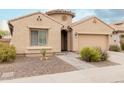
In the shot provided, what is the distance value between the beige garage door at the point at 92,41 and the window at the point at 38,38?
14.2ft

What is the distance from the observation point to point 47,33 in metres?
20.0

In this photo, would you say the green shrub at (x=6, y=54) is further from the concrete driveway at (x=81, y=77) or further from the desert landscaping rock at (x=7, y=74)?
the concrete driveway at (x=81, y=77)

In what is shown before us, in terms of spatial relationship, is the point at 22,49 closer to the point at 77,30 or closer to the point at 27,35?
the point at 27,35

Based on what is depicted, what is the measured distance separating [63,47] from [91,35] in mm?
3444

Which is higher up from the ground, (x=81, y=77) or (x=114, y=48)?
(x=114, y=48)

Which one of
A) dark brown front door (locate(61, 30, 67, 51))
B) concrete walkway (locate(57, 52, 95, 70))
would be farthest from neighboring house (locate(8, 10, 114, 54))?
concrete walkway (locate(57, 52, 95, 70))

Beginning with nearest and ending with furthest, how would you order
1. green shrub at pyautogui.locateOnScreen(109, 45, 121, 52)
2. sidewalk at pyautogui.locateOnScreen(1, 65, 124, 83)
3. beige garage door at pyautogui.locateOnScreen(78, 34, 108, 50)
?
sidewalk at pyautogui.locateOnScreen(1, 65, 124, 83), beige garage door at pyautogui.locateOnScreen(78, 34, 108, 50), green shrub at pyautogui.locateOnScreen(109, 45, 121, 52)

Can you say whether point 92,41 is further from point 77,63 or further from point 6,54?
point 6,54

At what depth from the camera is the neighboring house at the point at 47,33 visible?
1908 cm

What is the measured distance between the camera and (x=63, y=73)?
11.6 metres

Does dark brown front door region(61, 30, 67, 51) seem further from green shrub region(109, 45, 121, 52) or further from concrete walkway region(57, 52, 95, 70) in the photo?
concrete walkway region(57, 52, 95, 70)

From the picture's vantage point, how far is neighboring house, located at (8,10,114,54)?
1908 centimetres

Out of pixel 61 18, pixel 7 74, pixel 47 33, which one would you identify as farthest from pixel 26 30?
pixel 7 74

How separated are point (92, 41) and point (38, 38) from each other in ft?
21.5
